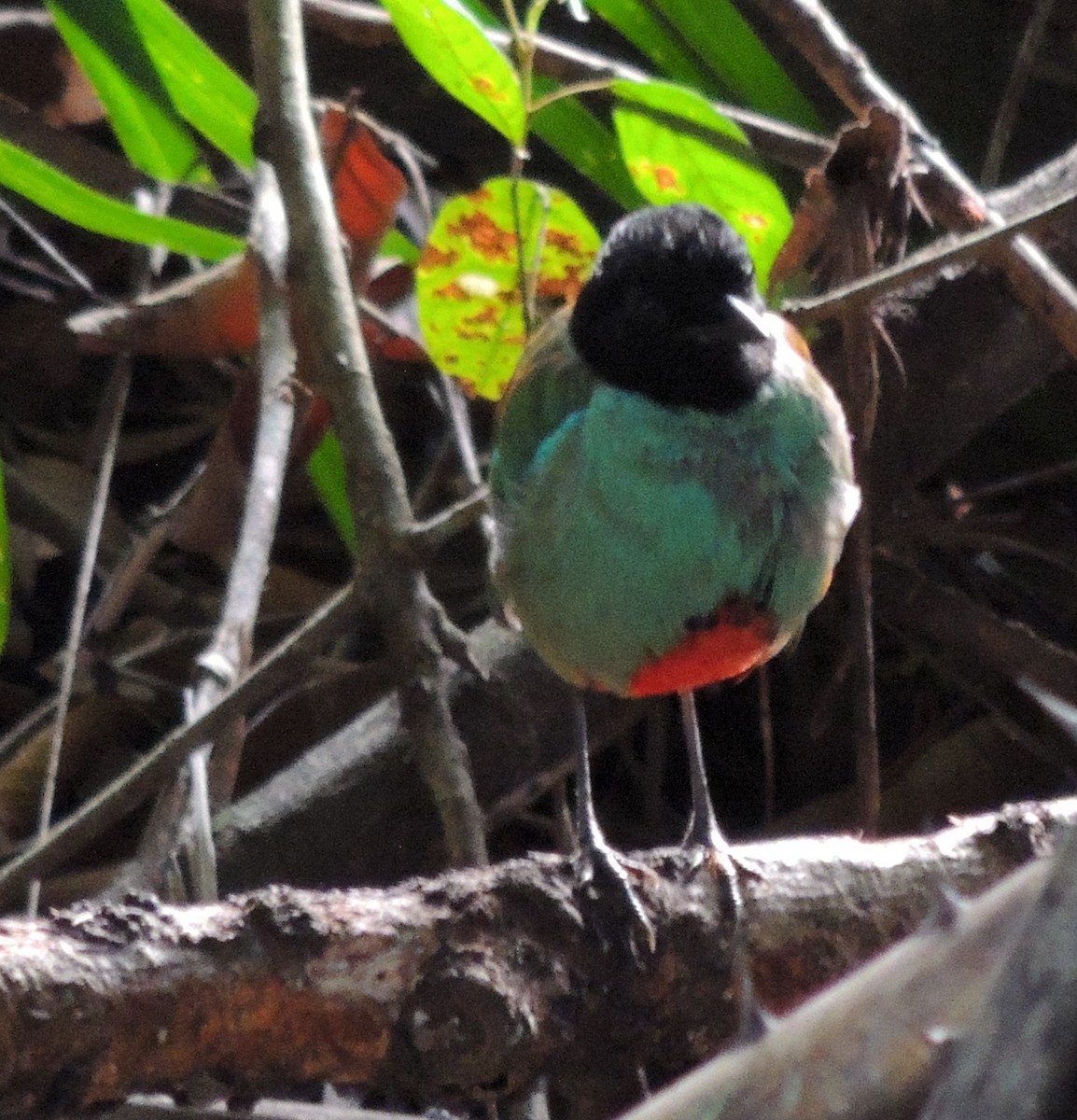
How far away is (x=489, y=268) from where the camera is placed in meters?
2.09

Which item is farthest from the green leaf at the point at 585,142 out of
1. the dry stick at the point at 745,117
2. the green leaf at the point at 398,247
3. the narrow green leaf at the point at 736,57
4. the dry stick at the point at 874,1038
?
the dry stick at the point at 874,1038

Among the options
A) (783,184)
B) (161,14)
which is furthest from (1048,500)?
(161,14)

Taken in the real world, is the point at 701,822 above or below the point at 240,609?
below

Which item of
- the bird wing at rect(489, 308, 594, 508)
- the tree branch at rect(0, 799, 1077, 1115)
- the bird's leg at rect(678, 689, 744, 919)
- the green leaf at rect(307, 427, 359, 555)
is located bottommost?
the tree branch at rect(0, 799, 1077, 1115)

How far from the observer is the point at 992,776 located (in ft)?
8.23

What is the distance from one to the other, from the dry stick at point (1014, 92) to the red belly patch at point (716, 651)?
1.08 meters

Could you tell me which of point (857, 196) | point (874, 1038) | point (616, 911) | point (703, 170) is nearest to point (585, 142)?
point (703, 170)

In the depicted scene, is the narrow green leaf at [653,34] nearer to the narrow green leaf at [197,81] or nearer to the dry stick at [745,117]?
the dry stick at [745,117]

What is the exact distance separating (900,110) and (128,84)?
43.4 inches

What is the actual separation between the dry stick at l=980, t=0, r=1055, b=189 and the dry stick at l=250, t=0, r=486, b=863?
1.09m

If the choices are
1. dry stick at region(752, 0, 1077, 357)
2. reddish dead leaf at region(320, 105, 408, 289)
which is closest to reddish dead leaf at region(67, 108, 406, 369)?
reddish dead leaf at region(320, 105, 408, 289)

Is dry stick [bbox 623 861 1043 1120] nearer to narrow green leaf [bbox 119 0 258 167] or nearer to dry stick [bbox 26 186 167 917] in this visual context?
dry stick [bbox 26 186 167 917]

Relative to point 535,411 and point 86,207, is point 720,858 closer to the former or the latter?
point 535,411

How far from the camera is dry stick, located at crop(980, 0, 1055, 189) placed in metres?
2.39
